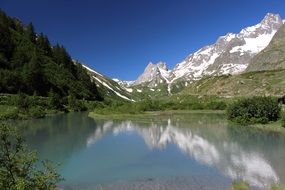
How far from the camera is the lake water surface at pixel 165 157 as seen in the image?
35.3 metres

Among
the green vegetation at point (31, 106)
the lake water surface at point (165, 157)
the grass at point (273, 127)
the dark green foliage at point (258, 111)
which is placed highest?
the green vegetation at point (31, 106)

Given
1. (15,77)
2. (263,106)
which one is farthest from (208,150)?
(15,77)

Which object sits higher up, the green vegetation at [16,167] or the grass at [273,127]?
the grass at [273,127]

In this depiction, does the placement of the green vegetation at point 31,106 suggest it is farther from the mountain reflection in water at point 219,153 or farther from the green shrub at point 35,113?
the mountain reflection in water at point 219,153

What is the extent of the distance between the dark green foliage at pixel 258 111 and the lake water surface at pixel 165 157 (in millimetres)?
8819

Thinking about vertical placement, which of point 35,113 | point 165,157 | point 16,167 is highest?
point 35,113

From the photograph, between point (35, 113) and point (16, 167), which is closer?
point (16, 167)

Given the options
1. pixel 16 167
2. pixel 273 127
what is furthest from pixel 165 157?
pixel 273 127

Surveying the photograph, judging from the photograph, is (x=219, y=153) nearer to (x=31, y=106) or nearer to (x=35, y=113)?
(x=35, y=113)

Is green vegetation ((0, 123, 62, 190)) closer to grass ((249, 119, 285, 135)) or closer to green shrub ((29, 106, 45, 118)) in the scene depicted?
grass ((249, 119, 285, 135))

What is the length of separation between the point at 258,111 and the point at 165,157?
4244cm

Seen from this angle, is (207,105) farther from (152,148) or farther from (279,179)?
(279,179)

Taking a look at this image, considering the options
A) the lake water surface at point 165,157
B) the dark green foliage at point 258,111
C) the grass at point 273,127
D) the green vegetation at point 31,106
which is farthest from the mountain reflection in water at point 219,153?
the green vegetation at point 31,106

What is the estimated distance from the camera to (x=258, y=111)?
3356 inches
